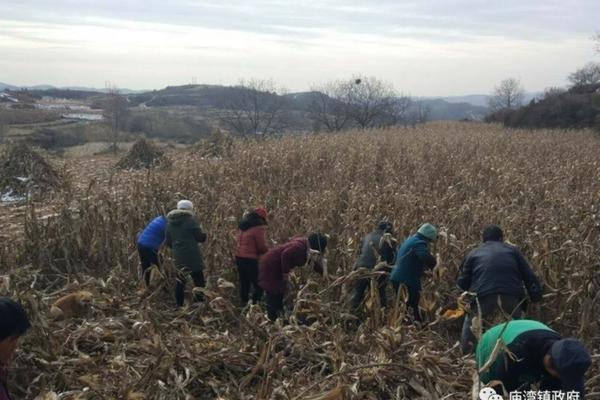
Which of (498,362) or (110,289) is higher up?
(498,362)

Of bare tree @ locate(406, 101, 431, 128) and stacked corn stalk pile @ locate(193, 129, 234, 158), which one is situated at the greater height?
bare tree @ locate(406, 101, 431, 128)

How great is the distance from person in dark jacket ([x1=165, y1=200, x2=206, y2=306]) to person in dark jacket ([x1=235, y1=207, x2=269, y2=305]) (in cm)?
44

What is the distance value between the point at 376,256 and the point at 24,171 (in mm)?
10076

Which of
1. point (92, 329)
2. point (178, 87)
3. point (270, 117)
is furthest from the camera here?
point (178, 87)

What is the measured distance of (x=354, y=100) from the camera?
1768 inches

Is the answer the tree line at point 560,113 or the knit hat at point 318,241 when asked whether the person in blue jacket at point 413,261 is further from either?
the tree line at point 560,113

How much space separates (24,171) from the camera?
12281 mm

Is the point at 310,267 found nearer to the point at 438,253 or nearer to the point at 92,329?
the point at 438,253

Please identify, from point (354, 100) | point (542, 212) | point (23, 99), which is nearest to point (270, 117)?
point (354, 100)

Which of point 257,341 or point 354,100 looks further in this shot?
point 354,100

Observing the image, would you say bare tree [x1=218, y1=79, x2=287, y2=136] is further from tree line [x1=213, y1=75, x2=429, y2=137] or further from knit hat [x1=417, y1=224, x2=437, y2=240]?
knit hat [x1=417, y1=224, x2=437, y2=240]

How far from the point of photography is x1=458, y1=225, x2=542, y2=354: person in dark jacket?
4.37 meters

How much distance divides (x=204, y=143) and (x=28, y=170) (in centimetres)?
600

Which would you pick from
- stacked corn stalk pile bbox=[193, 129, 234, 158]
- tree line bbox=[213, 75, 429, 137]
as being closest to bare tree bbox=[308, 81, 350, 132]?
tree line bbox=[213, 75, 429, 137]
